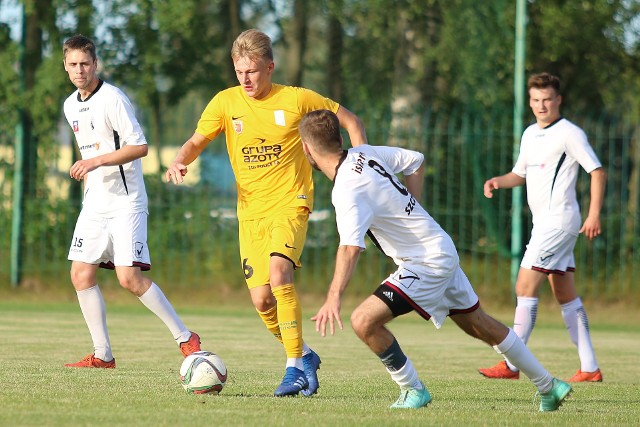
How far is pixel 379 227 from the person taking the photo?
6.79 metres

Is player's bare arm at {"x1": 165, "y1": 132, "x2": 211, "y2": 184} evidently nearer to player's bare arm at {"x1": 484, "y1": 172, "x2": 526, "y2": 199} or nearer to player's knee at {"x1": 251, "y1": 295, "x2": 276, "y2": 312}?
player's knee at {"x1": 251, "y1": 295, "x2": 276, "y2": 312}

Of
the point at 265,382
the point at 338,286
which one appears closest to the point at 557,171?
the point at 265,382

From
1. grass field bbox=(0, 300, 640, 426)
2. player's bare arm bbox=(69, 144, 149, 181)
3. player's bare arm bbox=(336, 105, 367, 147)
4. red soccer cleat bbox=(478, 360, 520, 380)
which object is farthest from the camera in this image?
red soccer cleat bbox=(478, 360, 520, 380)

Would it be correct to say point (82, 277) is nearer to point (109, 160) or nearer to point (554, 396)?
point (109, 160)

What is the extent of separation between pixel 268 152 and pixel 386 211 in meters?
1.59

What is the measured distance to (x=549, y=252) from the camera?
976 centimetres

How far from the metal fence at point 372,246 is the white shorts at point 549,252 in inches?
320

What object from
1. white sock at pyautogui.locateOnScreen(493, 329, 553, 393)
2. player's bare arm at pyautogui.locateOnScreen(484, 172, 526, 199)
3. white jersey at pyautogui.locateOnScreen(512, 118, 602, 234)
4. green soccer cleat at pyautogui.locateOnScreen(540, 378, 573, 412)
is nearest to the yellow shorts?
white sock at pyautogui.locateOnScreen(493, 329, 553, 393)

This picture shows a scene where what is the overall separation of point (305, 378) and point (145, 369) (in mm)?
1877

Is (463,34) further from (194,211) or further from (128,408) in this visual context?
(128,408)

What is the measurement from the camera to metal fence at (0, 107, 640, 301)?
18.0 metres

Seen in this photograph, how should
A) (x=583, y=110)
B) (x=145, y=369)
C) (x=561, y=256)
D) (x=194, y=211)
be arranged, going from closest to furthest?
(x=145, y=369), (x=561, y=256), (x=194, y=211), (x=583, y=110)

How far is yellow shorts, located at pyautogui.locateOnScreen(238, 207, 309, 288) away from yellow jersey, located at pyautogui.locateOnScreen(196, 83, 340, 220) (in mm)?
64

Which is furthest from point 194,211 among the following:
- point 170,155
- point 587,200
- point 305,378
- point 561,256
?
point 305,378
